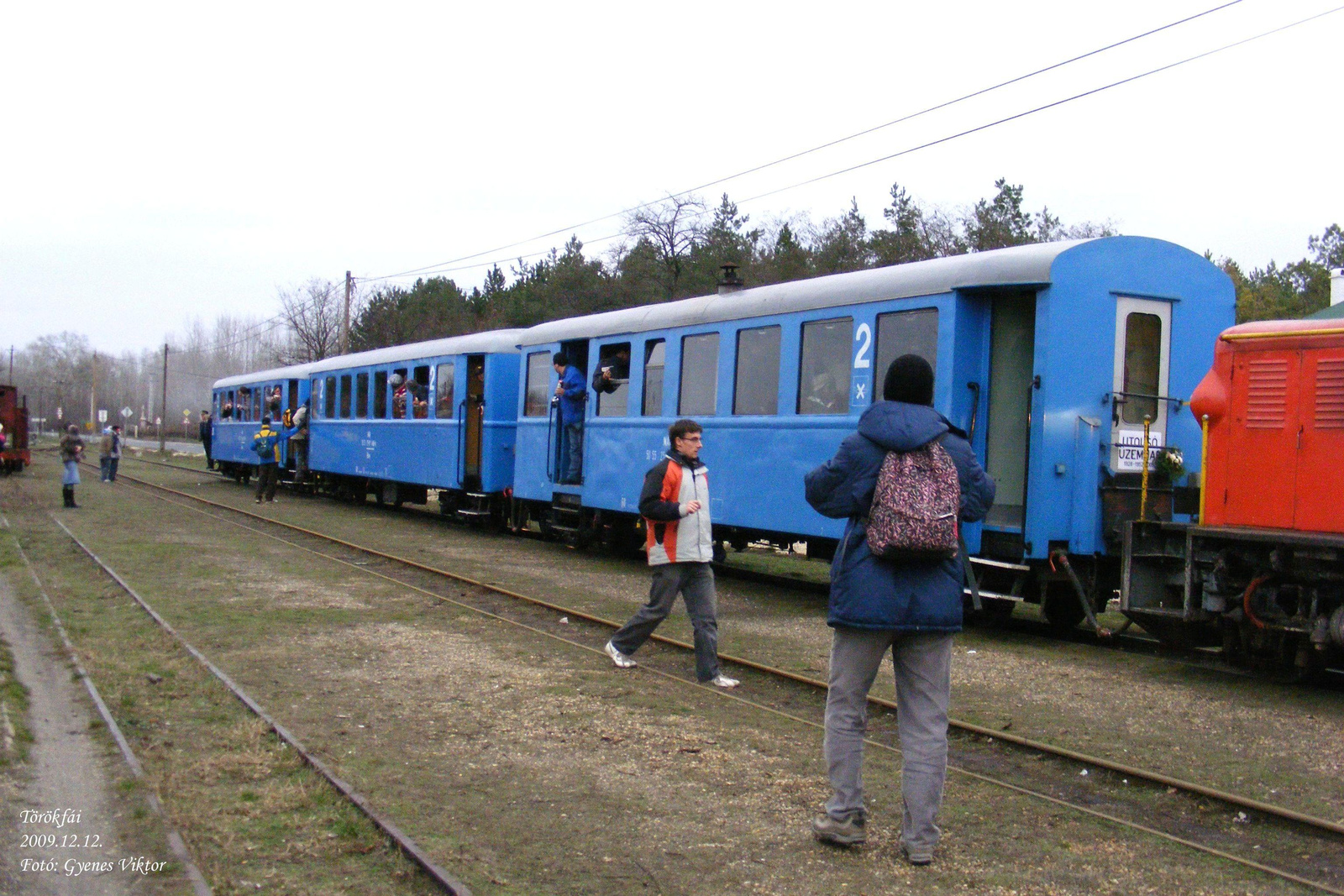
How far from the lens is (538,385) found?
17422mm

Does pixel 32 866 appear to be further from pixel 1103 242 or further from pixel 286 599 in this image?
pixel 1103 242

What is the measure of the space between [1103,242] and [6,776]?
8.47m

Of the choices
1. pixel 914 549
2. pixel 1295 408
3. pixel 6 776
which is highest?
pixel 1295 408

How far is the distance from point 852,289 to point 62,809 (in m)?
8.06

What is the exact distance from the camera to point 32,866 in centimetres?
452

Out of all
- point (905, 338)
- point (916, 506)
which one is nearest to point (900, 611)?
point (916, 506)

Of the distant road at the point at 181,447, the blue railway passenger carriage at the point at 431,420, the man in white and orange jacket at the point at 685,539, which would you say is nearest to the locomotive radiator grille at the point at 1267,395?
the man in white and orange jacket at the point at 685,539

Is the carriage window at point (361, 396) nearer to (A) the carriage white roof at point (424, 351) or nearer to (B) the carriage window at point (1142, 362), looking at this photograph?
(A) the carriage white roof at point (424, 351)

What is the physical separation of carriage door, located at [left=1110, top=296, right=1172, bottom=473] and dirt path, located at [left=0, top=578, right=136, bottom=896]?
7.63 meters

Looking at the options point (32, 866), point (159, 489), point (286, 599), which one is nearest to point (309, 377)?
point (159, 489)

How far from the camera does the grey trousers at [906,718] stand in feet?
15.4

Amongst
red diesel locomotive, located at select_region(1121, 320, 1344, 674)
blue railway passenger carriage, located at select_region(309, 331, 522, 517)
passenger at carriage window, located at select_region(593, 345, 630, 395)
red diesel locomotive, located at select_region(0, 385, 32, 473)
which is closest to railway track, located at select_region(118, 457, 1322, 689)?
red diesel locomotive, located at select_region(1121, 320, 1344, 674)

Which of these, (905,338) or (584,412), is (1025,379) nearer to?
(905,338)

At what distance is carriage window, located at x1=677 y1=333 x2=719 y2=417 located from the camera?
13383mm
